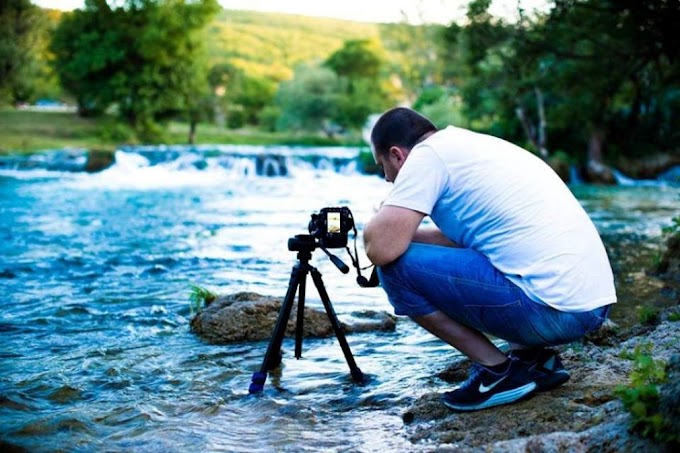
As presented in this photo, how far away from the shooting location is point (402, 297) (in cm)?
342

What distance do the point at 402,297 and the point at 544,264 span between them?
0.64 meters

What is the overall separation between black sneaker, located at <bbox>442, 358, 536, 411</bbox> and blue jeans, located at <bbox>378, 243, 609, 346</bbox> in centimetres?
14

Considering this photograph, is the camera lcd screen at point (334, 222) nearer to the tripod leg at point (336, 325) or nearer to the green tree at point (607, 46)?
the tripod leg at point (336, 325)

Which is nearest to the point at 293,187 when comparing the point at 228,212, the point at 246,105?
the point at 228,212

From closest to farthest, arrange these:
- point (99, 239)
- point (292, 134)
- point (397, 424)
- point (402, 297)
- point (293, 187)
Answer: point (402, 297) → point (397, 424) → point (99, 239) → point (293, 187) → point (292, 134)

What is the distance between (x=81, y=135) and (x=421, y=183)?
3975 cm

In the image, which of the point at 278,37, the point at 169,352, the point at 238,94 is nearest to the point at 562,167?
the point at 169,352

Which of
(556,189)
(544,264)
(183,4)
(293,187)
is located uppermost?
(183,4)

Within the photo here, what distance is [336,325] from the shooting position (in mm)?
4277

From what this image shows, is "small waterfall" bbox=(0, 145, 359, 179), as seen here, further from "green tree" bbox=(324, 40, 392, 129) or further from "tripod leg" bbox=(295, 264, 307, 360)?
"tripod leg" bbox=(295, 264, 307, 360)

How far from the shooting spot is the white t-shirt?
320 cm

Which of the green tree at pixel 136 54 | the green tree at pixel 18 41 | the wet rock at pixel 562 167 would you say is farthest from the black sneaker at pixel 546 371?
the green tree at pixel 136 54

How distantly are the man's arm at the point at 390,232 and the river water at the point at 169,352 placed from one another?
2.75ft

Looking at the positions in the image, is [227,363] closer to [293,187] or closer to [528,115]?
[293,187]
